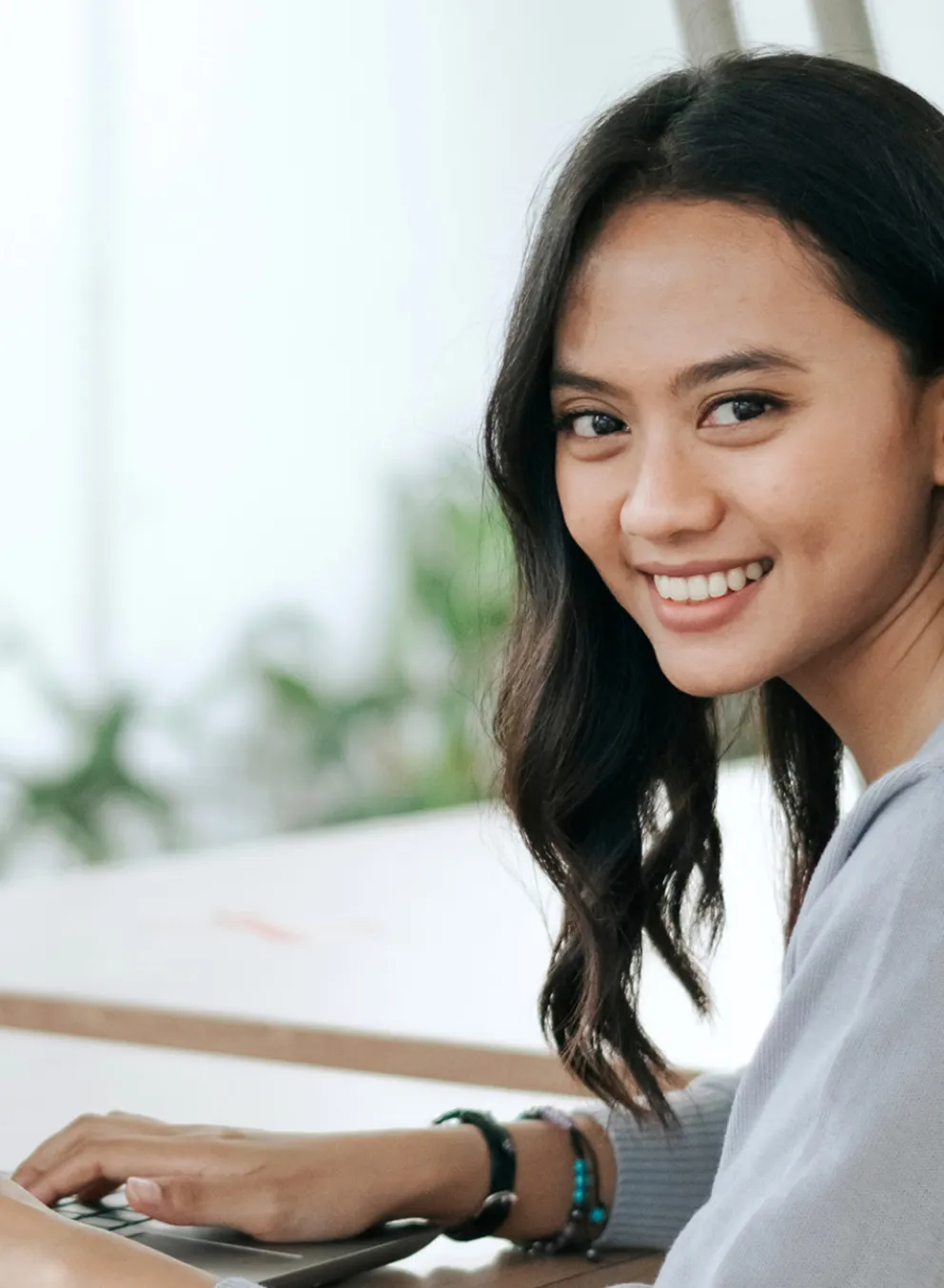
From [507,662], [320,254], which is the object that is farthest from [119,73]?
[507,662]

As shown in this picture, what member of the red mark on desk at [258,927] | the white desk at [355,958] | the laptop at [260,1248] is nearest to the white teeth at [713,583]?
the white desk at [355,958]

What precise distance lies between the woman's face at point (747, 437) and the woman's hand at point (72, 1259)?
389mm

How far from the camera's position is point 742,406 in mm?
914

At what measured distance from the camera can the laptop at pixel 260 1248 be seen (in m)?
0.97

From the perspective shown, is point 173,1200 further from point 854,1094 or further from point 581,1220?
point 854,1094

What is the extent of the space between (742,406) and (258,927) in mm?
1285

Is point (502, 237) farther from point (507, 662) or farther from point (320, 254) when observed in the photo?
point (507, 662)

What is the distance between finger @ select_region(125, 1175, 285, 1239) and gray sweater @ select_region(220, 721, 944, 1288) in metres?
0.19

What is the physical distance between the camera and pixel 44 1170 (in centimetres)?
108

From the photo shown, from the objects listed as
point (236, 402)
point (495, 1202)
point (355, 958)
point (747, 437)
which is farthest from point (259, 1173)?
point (236, 402)

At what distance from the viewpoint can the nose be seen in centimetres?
93

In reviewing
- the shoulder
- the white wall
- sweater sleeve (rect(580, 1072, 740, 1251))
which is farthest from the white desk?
the white wall

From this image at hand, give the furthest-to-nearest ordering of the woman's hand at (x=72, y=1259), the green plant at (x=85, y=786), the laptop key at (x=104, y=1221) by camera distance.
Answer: the green plant at (x=85, y=786) → the laptop key at (x=104, y=1221) → the woman's hand at (x=72, y=1259)

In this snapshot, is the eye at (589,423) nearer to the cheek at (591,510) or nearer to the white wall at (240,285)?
the cheek at (591,510)
